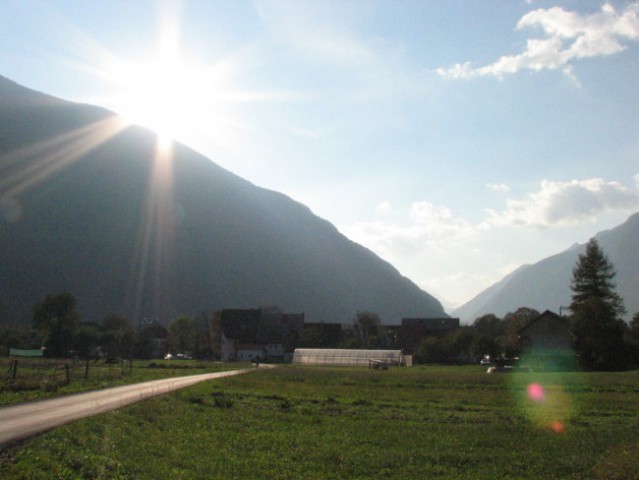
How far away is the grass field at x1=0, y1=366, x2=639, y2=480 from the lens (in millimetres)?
16281

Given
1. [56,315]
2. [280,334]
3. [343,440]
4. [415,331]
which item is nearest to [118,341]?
[56,315]

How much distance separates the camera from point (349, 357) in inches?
4333

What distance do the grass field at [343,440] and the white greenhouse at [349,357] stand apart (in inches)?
2672

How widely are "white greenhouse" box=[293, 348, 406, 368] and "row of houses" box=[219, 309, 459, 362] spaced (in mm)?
21532

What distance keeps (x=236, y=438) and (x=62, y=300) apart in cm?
11584

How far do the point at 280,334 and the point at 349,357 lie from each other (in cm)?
4199

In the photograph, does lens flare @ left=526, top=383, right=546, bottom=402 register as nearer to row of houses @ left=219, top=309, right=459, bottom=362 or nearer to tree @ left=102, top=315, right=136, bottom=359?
tree @ left=102, top=315, right=136, bottom=359

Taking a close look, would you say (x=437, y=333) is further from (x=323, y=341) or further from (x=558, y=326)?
(x=558, y=326)

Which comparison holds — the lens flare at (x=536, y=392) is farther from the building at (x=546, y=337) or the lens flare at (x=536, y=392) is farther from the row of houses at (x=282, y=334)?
the row of houses at (x=282, y=334)

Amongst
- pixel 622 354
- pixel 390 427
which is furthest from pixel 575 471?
pixel 622 354

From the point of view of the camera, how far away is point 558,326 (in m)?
89.2

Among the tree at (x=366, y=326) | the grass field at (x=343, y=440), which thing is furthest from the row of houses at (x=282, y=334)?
the grass field at (x=343, y=440)

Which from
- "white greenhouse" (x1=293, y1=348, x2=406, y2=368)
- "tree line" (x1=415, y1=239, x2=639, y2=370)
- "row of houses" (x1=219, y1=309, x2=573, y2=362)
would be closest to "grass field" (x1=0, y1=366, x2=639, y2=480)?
"tree line" (x1=415, y1=239, x2=639, y2=370)

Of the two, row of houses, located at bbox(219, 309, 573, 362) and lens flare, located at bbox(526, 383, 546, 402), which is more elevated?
row of houses, located at bbox(219, 309, 573, 362)
